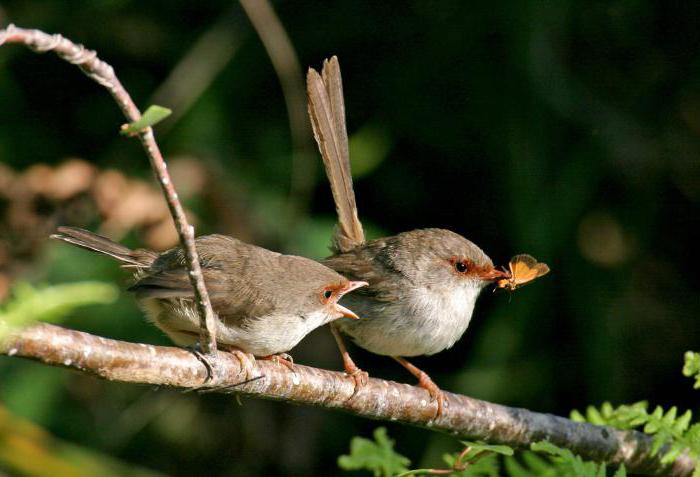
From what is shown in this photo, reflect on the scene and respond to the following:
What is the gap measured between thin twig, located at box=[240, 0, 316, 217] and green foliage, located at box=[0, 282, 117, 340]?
3.62m

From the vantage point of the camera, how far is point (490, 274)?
4031 mm

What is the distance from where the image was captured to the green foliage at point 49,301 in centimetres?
136

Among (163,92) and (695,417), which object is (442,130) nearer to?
(163,92)

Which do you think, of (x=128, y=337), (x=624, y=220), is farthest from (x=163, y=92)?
(x=624, y=220)

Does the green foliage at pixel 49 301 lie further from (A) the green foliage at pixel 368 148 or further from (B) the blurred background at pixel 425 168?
(A) the green foliage at pixel 368 148

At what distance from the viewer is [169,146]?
567 cm

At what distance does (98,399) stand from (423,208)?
7.97ft

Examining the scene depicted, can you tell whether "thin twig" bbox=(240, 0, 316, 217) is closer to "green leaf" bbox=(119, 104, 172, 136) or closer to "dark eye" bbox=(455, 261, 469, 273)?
"dark eye" bbox=(455, 261, 469, 273)

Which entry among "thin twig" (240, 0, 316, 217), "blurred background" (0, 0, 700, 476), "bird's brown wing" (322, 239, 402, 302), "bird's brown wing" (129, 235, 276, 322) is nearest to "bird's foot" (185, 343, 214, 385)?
"bird's brown wing" (129, 235, 276, 322)

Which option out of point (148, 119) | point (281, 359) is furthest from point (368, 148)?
point (148, 119)

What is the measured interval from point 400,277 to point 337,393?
3.63ft

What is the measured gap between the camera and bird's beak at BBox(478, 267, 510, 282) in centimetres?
400

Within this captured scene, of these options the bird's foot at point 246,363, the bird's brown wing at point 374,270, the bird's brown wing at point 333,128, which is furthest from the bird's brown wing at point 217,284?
the bird's brown wing at point 333,128

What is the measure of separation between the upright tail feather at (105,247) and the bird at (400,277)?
0.97 meters
